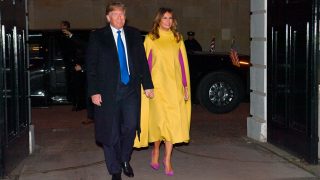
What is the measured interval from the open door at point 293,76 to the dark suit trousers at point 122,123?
6.84ft

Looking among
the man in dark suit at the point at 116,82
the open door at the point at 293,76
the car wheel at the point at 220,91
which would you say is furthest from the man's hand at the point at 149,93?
the car wheel at the point at 220,91

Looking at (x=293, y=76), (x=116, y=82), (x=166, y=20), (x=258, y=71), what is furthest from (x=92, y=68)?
(x=258, y=71)

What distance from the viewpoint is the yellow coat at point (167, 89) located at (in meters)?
7.37

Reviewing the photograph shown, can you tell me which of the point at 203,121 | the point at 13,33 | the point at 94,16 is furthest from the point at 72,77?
the point at 94,16

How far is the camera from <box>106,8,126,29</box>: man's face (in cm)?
695

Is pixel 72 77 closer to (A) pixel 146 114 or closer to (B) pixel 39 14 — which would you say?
(A) pixel 146 114

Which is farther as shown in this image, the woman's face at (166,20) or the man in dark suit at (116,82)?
the woman's face at (166,20)

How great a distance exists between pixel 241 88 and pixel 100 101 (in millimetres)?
6545

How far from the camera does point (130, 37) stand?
23.3ft

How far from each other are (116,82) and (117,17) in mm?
691

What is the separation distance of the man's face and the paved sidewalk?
5.67ft

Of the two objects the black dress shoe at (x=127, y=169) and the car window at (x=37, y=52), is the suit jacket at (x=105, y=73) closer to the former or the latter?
the black dress shoe at (x=127, y=169)

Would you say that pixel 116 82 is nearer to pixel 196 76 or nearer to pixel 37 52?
pixel 196 76

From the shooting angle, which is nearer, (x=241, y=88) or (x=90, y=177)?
(x=90, y=177)
